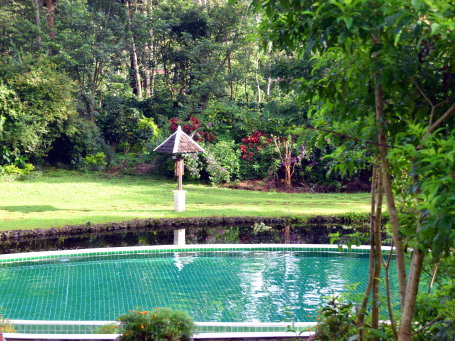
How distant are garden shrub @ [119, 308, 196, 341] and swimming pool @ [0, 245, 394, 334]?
1.86 metres

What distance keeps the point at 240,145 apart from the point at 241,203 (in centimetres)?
523

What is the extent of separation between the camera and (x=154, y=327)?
14.0ft

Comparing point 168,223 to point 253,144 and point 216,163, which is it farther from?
point 253,144

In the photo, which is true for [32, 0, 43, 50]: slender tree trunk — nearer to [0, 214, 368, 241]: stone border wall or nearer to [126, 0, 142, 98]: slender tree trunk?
[126, 0, 142, 98]: slender tree trunk

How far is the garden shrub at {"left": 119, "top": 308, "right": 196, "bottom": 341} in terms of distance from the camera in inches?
166

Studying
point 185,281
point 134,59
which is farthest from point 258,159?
point 185,281

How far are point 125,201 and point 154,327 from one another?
10.5m

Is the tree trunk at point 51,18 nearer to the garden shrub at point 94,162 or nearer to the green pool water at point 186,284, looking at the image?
the garden shrub at point 94,162

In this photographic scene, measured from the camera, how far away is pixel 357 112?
2822mm

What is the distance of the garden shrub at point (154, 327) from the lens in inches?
166

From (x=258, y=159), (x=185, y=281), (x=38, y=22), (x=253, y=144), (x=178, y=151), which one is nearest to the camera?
(x=185, y=281)

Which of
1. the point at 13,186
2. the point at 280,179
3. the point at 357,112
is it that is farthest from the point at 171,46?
the point at 357,112

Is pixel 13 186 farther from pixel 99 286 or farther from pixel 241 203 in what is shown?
pixel 99 286

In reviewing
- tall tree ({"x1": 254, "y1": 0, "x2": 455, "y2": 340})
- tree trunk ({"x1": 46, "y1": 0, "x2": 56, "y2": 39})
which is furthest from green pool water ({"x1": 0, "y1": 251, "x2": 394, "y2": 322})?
tree trunk ({"x1": 46, "y1": 0, "x2": 56, "y2": 39})
